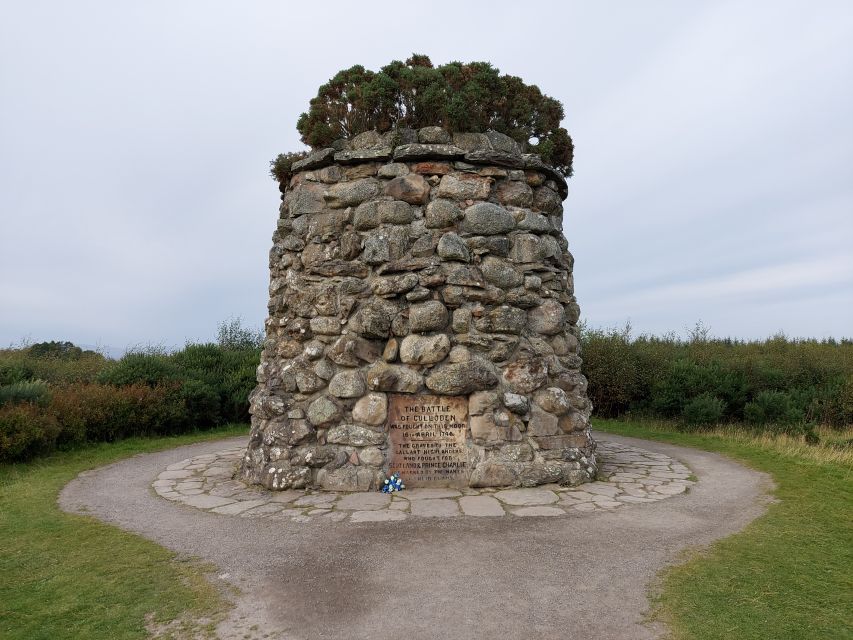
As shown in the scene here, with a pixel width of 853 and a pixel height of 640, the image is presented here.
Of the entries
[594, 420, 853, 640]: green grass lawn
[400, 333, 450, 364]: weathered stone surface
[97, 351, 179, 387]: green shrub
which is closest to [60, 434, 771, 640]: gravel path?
[594, 420, 853, 640]: green grass lawn

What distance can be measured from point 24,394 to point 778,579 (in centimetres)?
1034

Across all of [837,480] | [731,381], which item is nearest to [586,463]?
[837,480]

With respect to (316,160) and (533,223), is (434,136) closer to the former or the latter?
(316,160)

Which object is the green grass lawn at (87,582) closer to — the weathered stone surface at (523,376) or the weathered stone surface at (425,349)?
the weathered stone surface at (425,349)

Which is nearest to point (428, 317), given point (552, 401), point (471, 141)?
point (552, 401)

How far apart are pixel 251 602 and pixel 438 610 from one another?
3.88ft

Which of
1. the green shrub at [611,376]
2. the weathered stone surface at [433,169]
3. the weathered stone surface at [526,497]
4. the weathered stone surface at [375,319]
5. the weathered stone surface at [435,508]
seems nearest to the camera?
the weathered stone surface at [435,508]

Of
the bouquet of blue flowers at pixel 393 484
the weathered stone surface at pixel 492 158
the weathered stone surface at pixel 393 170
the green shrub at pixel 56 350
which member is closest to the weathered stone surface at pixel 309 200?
the weathered stone surface at pixel 393 170

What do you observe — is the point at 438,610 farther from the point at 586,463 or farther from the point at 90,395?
the point at 90,395

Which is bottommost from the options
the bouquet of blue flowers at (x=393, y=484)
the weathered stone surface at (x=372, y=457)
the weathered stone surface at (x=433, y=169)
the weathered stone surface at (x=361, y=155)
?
the bouquet of blue flowers at (x=393, y=484)

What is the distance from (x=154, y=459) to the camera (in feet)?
27.6

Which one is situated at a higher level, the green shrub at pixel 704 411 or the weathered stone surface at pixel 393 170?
the weathered stone surface at pixel 393 170

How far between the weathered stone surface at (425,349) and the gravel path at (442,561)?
1.63m

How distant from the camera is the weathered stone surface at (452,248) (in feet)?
20.5
